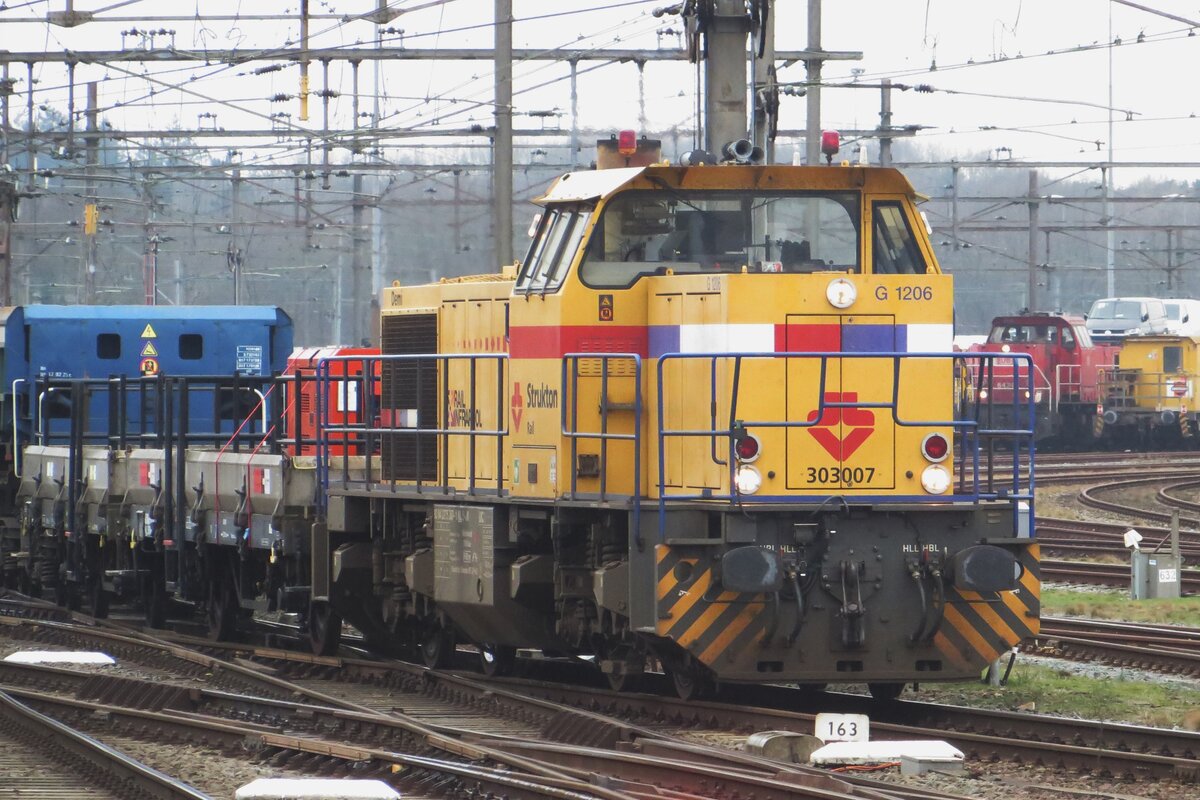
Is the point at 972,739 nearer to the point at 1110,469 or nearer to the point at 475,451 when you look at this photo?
the point at 475,451

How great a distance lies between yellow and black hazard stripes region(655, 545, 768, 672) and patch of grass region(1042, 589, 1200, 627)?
7061mm

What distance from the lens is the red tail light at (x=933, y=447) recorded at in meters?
10.5

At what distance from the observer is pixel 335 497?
517 inches

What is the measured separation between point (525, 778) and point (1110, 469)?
30.5 m

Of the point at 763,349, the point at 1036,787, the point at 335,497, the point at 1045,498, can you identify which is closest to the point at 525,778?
the point at 1036,787

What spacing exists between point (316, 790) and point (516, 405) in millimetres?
4052

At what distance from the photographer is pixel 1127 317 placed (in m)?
50.8

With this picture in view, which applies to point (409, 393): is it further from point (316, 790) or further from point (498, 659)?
point (316, 790)

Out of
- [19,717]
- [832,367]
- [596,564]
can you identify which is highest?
[832,367]

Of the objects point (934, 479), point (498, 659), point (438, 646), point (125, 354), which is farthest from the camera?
point (125, 354)

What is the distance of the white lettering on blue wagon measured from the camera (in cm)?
2158

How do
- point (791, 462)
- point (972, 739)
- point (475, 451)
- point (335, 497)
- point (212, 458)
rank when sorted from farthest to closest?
1. point (212, 458)
2. point (335, 497)
3. point (475, 451)
4. point (791, 462)
5. point (972, 739)

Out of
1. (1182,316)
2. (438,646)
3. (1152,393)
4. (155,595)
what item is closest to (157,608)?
(155,595)

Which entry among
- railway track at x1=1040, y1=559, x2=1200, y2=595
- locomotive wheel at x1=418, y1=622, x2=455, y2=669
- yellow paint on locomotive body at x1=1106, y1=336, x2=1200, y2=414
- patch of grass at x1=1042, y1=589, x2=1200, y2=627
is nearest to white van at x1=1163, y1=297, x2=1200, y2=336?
yellow paint on locomotive body at x1=1106, y1=336, x2=1200, y2=414
